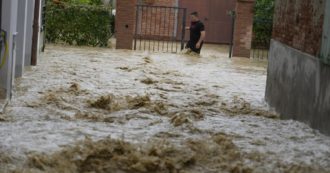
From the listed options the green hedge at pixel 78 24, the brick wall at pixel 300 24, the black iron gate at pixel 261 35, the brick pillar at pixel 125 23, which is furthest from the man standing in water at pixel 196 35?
the brick wall at pixel 300 24

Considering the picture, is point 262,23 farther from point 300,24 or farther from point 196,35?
point 300,24

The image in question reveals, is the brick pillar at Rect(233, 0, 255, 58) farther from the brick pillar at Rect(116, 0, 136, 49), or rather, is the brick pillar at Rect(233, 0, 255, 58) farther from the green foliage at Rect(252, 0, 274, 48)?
the brick pillar at Rect(116, 0, 136, 49)

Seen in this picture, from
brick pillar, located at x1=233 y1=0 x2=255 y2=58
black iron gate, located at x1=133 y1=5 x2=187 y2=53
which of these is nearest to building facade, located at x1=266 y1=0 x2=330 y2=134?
brick pillar, located at x1=233 y1=0 x2=255 y2=58

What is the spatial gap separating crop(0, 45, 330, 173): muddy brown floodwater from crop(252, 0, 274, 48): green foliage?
10.7 m

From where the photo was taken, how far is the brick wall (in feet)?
31.1

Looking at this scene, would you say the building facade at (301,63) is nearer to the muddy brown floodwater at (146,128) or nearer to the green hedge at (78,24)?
the muddy brown floodwater at (146,128)

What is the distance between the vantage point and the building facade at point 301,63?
29.1 ft

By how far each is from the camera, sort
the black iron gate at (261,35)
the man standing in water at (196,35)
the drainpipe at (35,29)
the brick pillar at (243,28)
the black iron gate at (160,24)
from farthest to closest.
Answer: the black iron gate at (160,24)
the black iron gate at (261,35)
the brick pillar at (243,28)
the man standing in water at (196,35)
the drainpipe at (35,29)

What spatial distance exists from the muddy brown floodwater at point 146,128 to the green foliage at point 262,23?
35.1 feet

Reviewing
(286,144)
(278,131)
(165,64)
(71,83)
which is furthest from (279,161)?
(165,64)

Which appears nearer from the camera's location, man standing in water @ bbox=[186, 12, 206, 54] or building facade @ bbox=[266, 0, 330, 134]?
building facade @ bbox=[266, 0, 330, 134]

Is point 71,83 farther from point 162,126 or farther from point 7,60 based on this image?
point 162,126

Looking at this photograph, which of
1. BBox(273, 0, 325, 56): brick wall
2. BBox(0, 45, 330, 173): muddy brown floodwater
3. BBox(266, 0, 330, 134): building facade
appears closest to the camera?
BBox(0, 45, 330, 173): muddy brown floodwater

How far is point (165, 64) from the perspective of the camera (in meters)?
18.5
